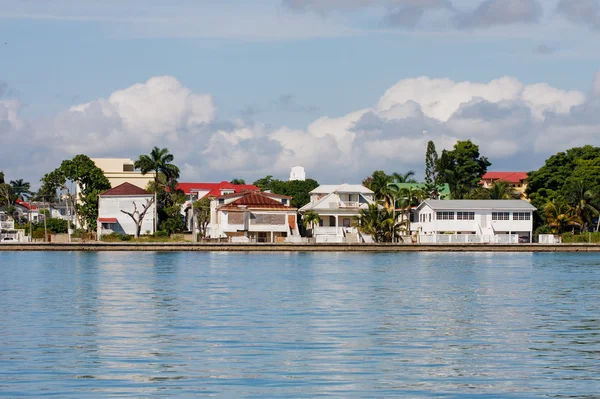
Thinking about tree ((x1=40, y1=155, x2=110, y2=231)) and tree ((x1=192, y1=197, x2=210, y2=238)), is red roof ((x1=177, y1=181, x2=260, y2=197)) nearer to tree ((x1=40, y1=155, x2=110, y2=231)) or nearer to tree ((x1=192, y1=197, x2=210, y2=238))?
tree ((x1=192, y1=197, x2=210, y2=238))

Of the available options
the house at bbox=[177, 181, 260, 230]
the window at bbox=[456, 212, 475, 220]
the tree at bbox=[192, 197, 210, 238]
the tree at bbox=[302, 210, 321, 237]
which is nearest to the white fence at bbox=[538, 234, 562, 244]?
the window at bbox=[456, 212, 475, 220]

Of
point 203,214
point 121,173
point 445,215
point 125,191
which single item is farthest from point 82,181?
point 445,215

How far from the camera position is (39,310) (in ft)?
104

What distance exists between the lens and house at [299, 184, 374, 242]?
97.4 meters

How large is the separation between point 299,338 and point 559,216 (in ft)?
245

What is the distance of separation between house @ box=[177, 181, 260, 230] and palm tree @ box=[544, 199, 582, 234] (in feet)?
138

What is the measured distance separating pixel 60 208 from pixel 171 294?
109 meters

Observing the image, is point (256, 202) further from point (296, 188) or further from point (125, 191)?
point (296, 188)

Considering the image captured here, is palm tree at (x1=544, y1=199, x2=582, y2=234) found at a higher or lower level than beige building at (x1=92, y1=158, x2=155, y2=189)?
lower

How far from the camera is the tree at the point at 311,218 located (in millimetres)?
97562

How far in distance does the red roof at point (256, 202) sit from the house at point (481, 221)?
15.3 m

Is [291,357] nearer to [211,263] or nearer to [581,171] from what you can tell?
[211,263]

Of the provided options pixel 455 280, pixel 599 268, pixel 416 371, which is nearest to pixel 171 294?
pixel 455 280

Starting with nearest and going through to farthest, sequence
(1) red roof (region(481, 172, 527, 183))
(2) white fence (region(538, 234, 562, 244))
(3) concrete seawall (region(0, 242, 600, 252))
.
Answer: (3) concrete seawall (region(0, 242, 600, 252)) < (2) white fence (region(538, 234, 562, 244)) < (1) red roof (region(481, 172, 527, 183))
